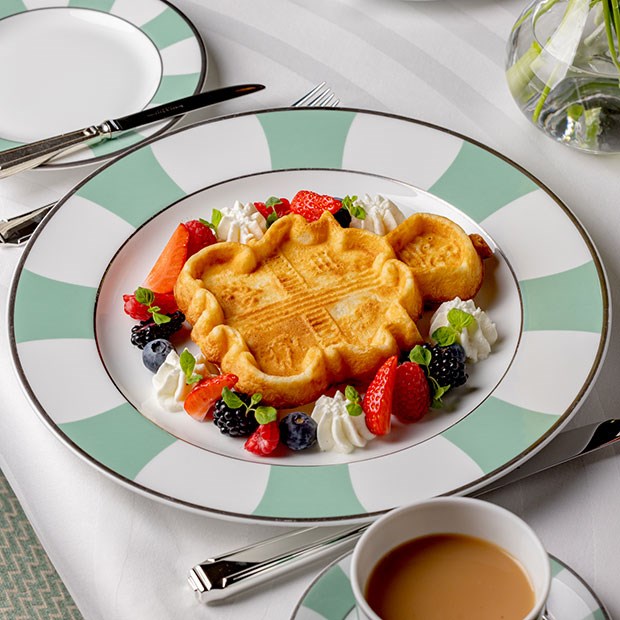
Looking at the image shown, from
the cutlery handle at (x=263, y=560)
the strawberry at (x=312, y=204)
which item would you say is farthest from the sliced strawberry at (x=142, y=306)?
the cutlery handle at (x=263, y=560)

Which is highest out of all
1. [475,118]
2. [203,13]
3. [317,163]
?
[203,13]

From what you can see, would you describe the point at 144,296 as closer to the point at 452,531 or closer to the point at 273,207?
the point at 273,207

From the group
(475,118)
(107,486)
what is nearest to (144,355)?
(107,486)

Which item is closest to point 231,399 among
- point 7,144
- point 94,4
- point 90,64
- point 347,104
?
point 7,144

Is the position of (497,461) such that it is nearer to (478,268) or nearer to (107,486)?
(478,268)

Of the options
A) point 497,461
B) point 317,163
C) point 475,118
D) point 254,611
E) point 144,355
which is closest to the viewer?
point 254,611
